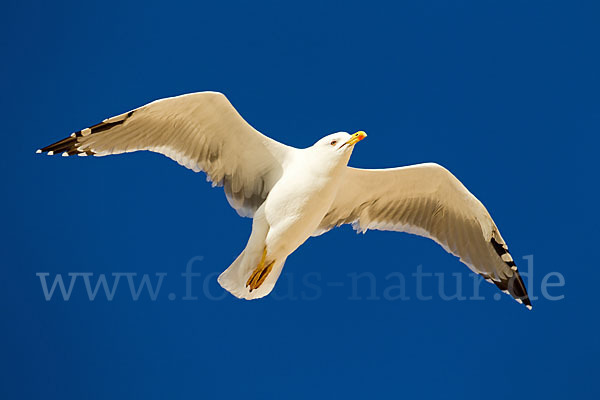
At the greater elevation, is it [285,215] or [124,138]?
[124,138]

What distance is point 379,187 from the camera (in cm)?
641

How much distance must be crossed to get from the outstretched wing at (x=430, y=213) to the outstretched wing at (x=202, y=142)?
49 cm

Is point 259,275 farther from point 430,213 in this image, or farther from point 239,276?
point 430,213

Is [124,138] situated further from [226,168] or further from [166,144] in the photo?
[226,168]

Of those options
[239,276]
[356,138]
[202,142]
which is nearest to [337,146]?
[356,138]

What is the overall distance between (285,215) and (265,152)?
0.45 metres

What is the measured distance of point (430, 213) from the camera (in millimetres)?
6625

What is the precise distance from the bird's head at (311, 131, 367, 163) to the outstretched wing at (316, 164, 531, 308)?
1.30 feet

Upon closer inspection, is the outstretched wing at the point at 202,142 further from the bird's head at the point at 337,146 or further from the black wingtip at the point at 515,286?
the black wingtip at the point at 515,286

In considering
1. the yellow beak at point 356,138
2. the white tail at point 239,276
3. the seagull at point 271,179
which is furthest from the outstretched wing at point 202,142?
the yellow beak at point 356,138

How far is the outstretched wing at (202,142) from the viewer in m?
5.93

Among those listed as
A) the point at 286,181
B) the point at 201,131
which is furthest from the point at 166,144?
the point at 286,181

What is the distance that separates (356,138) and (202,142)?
0.98 meters

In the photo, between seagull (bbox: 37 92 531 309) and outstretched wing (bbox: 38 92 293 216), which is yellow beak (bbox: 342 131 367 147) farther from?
outstretched wing (bbox: 38 92 293 216)
